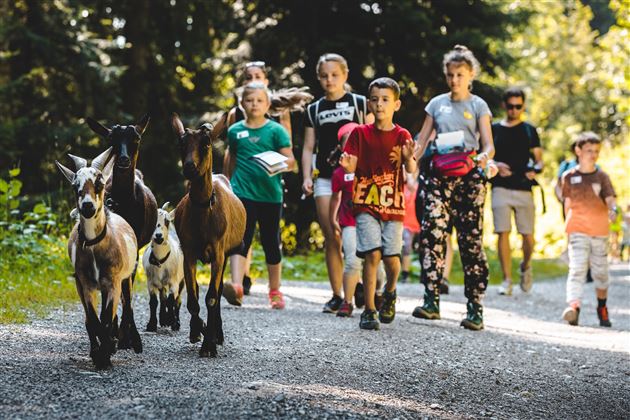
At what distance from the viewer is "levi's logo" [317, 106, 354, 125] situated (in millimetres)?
9562

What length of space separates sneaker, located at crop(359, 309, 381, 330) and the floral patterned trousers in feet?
2.95

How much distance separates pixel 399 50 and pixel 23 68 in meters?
7.83

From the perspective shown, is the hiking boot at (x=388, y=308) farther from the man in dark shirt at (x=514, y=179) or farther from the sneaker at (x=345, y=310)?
the man in dark shirt at (x=514, y=179)

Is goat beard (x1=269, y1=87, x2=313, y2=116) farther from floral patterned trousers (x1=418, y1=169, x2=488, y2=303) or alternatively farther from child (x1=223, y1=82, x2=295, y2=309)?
floral patterned trousers (x1=418, y1=169, x2=488, y2=303)

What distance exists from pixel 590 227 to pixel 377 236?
156 inches

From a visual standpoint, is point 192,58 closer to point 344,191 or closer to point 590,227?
point 590,227

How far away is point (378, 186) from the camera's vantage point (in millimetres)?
8148

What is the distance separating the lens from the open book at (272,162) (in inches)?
351

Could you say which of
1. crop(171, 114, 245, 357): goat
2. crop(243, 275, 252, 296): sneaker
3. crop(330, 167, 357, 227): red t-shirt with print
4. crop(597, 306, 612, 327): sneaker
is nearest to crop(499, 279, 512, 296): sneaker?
crop(597, 306, 612, 327): sneaker

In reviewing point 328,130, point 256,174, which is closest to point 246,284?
point 256,174

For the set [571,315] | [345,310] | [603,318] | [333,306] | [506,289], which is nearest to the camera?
[345,310]

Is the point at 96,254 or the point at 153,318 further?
the point at 153,318

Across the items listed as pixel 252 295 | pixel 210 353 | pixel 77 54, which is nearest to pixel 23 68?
pixel 77 54

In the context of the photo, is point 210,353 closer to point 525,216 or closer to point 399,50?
point 525,216
